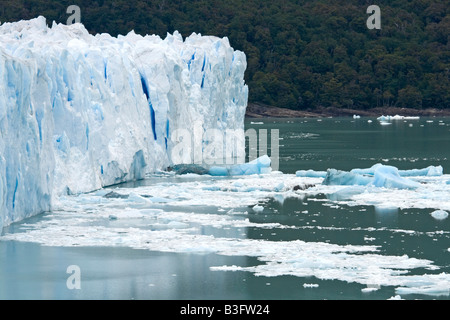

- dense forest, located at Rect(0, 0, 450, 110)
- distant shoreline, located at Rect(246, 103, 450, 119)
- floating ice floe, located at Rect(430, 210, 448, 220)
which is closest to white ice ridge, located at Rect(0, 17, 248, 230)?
floating ice floe, located at Rect(430, 210, 448, 220)

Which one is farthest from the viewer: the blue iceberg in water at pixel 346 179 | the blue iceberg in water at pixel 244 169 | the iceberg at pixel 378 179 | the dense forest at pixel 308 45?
the dense forest at pixel 308 45

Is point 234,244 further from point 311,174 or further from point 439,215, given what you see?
point 311,174

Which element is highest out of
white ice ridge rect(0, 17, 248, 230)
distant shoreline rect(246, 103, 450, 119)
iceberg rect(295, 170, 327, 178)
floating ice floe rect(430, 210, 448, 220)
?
white ice ridge rect(0, 17, 248, 230)

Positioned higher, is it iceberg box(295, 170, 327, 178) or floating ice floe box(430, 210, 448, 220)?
floating ice floe box(430, 210, 448, 220)

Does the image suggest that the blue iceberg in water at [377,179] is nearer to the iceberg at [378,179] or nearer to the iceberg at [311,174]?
the iceberg at [378,179]

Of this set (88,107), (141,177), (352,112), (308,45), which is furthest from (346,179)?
(308,45)

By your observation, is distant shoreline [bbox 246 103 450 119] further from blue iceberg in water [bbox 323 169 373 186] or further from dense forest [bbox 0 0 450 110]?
blue iceberg in water [bbox 323 169 373 186]

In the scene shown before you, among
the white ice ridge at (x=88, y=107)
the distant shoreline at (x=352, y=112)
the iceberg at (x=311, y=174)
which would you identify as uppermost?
the white ice ridge at (x=88, y=107)

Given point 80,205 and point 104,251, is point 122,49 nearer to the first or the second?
point 80,205

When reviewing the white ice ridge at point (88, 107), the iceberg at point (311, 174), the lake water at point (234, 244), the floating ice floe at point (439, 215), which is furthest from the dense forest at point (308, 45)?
the floating ice floe at point (439, 215)
